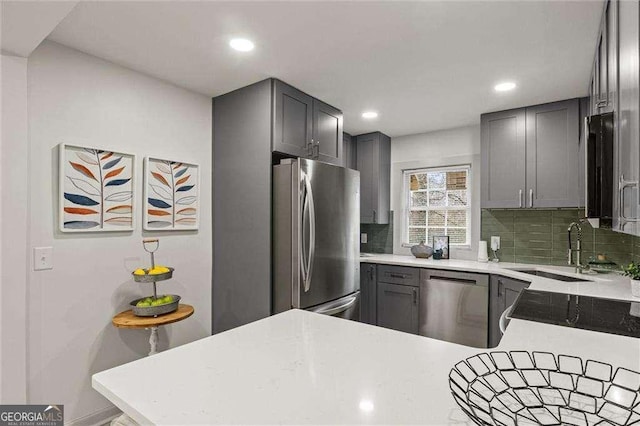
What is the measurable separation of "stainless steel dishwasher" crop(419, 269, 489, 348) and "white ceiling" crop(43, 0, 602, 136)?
161 centimetres

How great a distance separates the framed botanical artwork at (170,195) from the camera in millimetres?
2469

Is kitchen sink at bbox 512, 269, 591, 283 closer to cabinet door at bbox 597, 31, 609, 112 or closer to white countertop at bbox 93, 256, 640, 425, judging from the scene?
cabinet door at bbox 597, 31, 609, 112

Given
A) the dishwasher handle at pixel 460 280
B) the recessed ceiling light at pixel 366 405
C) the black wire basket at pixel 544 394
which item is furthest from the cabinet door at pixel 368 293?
the recessed ceiling light at pixel 366 405

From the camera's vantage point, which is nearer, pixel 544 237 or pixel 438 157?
pixel 544 237

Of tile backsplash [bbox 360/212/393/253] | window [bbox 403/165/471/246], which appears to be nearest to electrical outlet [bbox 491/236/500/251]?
window [bbox 403/165/471/246]

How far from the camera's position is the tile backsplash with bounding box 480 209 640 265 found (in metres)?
2.87

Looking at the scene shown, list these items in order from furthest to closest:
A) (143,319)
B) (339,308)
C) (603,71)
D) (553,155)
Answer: (553,155)
(339,308)
(143,319)
(603,71)

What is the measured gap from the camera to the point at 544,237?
3.21 metres

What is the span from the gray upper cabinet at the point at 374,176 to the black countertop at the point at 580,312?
2169mm

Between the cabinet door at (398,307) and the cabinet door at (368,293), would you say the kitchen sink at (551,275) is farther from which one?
the cabinet door at (368,293)

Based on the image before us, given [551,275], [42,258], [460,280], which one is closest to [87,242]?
[42,258]

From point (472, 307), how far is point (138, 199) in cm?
288

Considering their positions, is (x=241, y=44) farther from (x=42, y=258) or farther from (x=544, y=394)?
(x=544, y=394)

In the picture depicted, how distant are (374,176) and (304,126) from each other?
1462 mm
